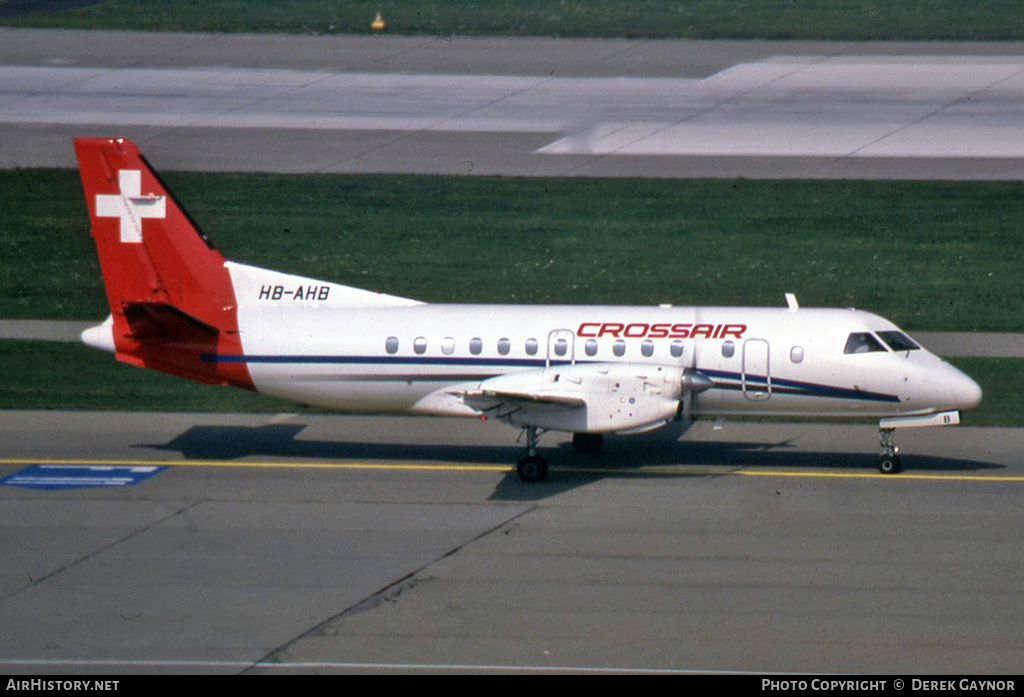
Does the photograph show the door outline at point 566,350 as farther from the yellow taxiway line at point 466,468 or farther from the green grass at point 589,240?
the green grass at point 589,240

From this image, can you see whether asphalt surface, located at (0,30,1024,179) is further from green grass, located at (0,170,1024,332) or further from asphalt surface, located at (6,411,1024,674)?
asphalt surface, located at (6,411,1024,674)

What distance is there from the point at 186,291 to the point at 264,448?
2906 mm

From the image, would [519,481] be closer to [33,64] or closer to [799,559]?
[799,559]

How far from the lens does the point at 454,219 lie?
40.1 meters

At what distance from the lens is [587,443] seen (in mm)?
24500

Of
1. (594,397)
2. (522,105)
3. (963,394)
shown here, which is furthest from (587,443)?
(522,105)

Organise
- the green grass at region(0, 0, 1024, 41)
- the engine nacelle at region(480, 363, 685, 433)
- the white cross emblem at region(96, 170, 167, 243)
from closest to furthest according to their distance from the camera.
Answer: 1. the engine nacelle at region(480, 363, 685, 433)
2. the white cross emblem at region(96, 170, 167, 243)
3. the green grass at region(0, 0, 1024, 41)

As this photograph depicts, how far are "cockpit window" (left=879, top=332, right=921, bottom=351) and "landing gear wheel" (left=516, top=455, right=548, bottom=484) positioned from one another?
558 cm

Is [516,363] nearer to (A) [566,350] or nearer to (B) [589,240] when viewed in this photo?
(A) [566,350]

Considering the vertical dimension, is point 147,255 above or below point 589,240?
above

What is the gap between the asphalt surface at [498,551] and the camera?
1645cm

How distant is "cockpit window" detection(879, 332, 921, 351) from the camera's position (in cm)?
2303

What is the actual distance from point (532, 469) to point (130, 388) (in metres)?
9.52

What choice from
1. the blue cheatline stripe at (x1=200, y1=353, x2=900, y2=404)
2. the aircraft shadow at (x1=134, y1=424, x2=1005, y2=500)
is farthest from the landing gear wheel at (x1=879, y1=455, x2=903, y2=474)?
the blue cheatline stripe at (x1=200, y1=353, x2=900, y2=404)
